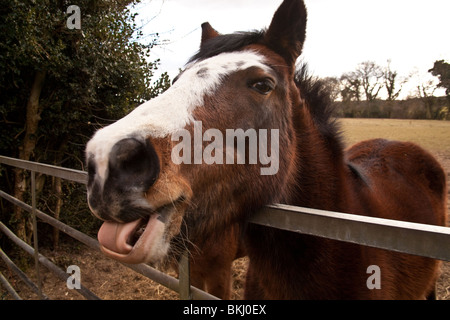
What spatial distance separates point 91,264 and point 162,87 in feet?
12.4

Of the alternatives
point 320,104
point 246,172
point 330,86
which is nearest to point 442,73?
point 330,86

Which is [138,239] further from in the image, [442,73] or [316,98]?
[442,73]

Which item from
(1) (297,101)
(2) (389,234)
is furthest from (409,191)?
(2) (389,234)

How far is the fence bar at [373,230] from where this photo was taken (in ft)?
2.47

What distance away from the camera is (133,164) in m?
1.01

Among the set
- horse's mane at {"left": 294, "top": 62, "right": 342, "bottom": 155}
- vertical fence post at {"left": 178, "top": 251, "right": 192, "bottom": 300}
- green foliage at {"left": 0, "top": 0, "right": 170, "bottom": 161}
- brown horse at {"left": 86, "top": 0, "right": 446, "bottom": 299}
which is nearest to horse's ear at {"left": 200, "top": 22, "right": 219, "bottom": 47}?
brown horse at {"left": 86, "top": 0, "right": 446, "bottom": 299}

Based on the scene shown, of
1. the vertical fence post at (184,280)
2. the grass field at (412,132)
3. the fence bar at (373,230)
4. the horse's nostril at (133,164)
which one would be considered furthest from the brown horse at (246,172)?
the grass field at (412,132)

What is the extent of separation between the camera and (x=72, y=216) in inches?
215

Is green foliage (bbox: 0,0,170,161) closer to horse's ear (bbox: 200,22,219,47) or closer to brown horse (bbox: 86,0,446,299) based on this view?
horse's ear (bbox: 200,22,219,47)

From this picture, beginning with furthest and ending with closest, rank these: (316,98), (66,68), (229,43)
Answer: (66,68), (316,98), (229,43)

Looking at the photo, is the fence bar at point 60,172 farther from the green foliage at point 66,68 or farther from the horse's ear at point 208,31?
the green foliage at point 66,68

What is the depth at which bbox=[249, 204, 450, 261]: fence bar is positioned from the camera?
2.47ft

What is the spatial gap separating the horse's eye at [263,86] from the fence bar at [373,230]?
28.2 inches

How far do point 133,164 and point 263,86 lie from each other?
89 cm
